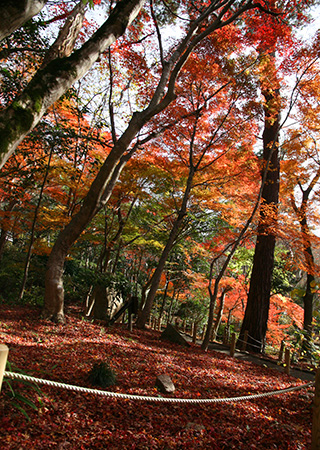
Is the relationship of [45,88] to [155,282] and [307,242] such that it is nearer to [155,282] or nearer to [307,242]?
[155,282]

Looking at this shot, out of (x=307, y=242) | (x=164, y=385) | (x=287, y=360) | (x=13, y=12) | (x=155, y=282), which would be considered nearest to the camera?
(x=13, y=12)

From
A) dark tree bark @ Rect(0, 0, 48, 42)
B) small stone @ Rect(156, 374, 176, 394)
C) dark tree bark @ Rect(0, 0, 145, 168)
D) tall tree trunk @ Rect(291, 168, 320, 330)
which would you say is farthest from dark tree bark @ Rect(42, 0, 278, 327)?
tall tree trunk @ Rect(291, 168, 320, 330)

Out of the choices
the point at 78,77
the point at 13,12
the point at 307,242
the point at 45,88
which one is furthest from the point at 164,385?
the point at 307,242

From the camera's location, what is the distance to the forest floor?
2.40 m

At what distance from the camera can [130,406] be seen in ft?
10.1

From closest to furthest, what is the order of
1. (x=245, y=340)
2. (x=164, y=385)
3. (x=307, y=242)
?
1. (x=164, y=385)
2. (x=245, y=340)
3. (x=307, y=242)

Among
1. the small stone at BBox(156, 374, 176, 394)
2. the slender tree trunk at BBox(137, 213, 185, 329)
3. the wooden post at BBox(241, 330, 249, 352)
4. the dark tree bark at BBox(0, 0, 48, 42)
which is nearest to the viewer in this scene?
the dark tree bark at BBox(0, 0, 48, 42)

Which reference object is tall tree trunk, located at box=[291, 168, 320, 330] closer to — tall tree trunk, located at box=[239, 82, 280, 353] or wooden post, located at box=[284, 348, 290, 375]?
tall tree trunk, located at box=[239, 82, 280, 353]

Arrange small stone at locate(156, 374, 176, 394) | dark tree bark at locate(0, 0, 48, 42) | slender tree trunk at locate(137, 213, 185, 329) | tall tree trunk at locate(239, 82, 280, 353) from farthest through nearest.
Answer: tall tree trunk at locate(239, 82, 280, 353) < slender tree trunk at locate(137, 213, 185, 329) < small stone at locate(156, 374, 176, 394) < dark tree bark at locate(0, 0, 48, 42)

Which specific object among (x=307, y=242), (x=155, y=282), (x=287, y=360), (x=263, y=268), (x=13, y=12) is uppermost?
(x=307, y=242)

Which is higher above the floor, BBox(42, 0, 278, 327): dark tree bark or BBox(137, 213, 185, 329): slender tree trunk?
BBox(42, 0, 278, 327): dark tree bark

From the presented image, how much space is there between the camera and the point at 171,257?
49.2ft

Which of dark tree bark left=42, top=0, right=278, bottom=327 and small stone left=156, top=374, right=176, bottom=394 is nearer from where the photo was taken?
dark tree bark left=42, top=0, right=278, bottom=327

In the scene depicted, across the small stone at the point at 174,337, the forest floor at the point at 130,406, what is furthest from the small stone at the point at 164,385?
the small stone at the point at 174,337
